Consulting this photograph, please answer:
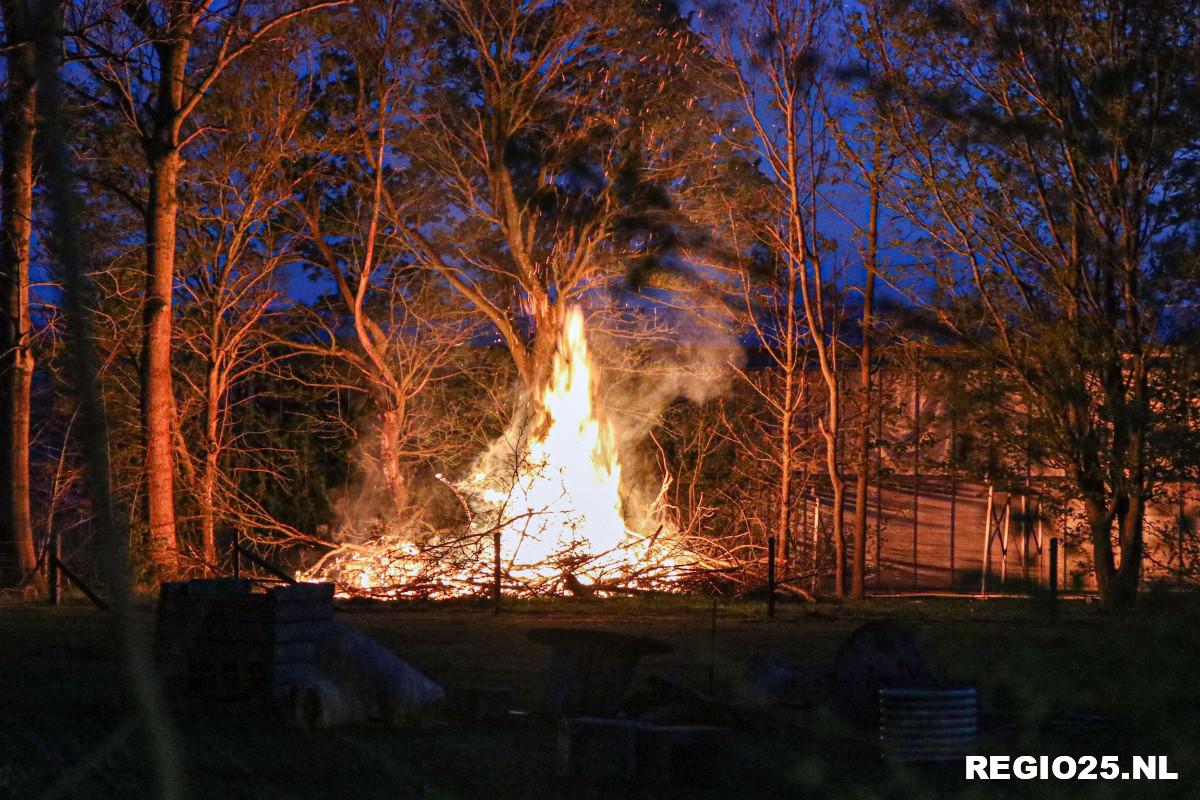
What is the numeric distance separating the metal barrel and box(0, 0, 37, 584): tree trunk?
613 inches

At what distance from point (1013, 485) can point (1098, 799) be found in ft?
43.5

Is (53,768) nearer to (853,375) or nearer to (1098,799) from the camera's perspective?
(1098,799)

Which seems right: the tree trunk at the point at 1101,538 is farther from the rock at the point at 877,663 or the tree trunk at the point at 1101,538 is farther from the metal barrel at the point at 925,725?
the metal barrel at the point at 925,725

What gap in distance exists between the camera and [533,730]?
801 centimetres

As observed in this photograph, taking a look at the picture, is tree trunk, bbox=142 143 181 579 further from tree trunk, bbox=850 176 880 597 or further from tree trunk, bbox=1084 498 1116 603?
tree trunk, bbox=1084 498 1116 603

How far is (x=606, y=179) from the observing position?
24.3 metres

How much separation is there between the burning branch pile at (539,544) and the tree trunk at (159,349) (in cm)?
259

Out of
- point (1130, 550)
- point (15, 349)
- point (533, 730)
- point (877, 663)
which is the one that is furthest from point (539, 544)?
point (877, 663)

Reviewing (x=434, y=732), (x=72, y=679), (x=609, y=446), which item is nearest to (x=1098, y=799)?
(x=434, y=732)

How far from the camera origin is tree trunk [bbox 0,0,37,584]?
20.1 meters

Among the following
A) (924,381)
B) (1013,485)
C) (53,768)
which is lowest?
(53,768)

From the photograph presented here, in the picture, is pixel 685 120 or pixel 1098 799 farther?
pixel 685 120

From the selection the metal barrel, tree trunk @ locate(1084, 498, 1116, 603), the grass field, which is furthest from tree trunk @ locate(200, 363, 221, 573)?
the metal barrel

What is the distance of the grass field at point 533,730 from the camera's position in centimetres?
643
